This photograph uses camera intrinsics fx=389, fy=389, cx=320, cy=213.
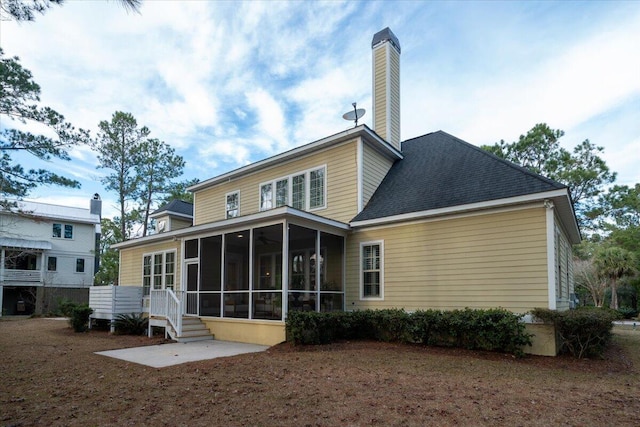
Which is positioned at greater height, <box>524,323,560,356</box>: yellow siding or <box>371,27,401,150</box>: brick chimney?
<box>371,27,401,150</box>: brick chimney

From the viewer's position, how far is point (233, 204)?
15.2 metres

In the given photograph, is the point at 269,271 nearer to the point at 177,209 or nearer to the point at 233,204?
the point at 233,204

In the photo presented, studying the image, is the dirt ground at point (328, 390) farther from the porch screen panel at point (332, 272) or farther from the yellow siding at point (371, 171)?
the yellow siding at point (371, 171)

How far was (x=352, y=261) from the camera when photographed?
1146 centimetres

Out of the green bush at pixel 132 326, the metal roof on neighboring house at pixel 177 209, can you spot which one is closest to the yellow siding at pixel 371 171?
the green bush at pixel 132 326

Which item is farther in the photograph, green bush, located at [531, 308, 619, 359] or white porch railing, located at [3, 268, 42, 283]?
white porch railing, located at [3, 268, 42, 283]

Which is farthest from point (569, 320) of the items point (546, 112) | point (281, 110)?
point (546, 112)

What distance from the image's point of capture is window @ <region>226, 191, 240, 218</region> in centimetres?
1505

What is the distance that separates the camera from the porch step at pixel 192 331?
10859 mm

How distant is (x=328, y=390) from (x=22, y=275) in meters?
28.6

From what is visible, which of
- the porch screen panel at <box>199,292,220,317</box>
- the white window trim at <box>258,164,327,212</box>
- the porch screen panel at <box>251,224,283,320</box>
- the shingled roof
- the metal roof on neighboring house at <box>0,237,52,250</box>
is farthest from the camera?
the metal roof on neighboring house at <box>0,237,52,250</box>

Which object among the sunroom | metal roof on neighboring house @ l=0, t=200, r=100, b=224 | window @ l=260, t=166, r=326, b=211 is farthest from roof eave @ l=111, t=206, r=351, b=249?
metal roof on neighboring house @ l=0, t=200, r=100, b=224

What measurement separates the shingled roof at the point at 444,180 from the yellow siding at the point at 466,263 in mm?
504

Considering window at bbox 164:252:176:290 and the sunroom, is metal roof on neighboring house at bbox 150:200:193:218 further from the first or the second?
window at bbox 164:252:176:290
